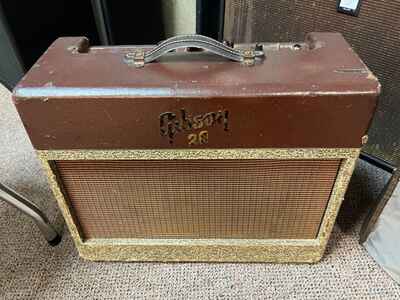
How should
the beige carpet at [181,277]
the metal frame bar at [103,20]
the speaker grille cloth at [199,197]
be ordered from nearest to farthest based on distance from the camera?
the speaker grille cloth at [199,197], the beige carpet at [181,277], the metal frame bar at [103,20]

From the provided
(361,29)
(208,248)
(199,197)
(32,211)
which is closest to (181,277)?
(208,248)

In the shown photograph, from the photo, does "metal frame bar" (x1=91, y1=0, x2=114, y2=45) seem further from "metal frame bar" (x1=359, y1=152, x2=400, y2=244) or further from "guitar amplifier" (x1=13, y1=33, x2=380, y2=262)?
"metal frame bar" (x1=359, y1=152, x2=400, y2=244)

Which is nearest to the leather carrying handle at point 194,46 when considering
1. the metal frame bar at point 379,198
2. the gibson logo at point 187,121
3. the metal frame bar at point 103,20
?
the gibson logo at point 187,121

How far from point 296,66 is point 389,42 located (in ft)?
1.11

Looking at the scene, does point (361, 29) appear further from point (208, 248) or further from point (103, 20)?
point (103, 20)

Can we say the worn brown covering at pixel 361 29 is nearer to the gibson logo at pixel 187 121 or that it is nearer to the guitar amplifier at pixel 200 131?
the guitar amplifier at pixel 200 131

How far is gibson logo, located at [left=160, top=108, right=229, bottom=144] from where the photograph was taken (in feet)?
1.85

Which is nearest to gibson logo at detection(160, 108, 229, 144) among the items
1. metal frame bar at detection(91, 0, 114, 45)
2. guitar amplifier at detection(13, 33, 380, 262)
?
guitar amplifier at detection(13, 33, 380, 262)

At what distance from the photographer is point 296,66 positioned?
60 centimetres

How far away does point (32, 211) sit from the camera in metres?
0.82

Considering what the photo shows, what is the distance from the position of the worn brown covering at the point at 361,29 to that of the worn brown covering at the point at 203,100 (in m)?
0.24

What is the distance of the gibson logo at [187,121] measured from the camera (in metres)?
0.56

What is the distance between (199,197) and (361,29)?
1.69ft

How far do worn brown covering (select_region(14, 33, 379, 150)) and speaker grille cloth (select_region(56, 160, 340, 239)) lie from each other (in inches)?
2.5
